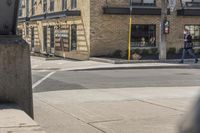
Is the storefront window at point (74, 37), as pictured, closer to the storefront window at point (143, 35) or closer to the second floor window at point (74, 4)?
the second floor window at point (74, 4)

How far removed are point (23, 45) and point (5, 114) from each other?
3.34ft

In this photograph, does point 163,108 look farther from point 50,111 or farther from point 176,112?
point 50,111

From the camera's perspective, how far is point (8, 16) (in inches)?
274

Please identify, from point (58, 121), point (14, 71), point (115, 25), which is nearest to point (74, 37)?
point (115, 25)

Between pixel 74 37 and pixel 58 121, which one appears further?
pixel 74 37

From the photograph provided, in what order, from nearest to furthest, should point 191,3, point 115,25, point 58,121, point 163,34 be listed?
1. point 58,121
2. point 163,34
3. point 115,25
4. point 191,3

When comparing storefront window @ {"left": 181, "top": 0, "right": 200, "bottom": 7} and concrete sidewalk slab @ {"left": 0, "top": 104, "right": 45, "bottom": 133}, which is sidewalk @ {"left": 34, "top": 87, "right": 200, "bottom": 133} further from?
storefront window @ {"left": 181, "top": 0, "right": 200, "bottom": 7}

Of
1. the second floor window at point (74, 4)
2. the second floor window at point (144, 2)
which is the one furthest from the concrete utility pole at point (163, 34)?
the second floor window at point (74, 4)

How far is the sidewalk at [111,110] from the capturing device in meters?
7.17

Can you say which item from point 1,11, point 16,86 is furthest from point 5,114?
point 1,11

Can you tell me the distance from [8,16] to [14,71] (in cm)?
100

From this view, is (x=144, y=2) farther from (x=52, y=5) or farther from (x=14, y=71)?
(x=14, y=71)

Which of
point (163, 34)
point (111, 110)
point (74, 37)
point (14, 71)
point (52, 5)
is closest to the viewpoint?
point (14, 71)

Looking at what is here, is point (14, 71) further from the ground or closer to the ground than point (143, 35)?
further from the ground
